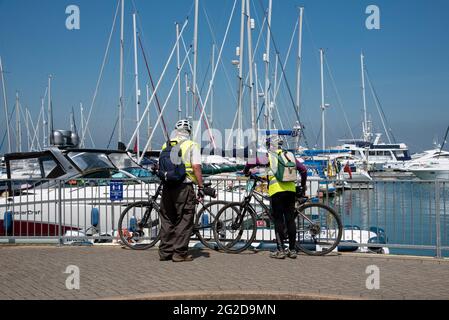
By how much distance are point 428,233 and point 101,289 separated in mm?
5806

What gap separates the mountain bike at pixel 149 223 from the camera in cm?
892

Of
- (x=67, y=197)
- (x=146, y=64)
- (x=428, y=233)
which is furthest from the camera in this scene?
(x=146, y=64)

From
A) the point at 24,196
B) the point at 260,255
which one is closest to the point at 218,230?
the point at 260,255

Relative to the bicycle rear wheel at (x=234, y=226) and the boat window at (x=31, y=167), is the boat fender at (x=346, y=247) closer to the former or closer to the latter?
the bicycle rear wheel at (x=234, y=226)

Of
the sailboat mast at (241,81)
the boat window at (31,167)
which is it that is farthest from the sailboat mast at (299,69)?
the boat window at (31,167)

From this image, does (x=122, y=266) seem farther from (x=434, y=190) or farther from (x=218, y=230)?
(x=434, y=190)

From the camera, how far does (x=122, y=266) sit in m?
7.73

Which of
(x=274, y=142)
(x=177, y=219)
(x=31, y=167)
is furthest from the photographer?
(x=31, y=167)

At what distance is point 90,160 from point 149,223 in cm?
877

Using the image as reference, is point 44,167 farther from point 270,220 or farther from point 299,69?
point 299,69

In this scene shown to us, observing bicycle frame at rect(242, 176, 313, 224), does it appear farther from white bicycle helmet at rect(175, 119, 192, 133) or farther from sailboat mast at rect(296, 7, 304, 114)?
sailboat mast at rect(296, 7, 304, 114)

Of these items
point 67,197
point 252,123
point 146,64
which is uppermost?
point 146,64

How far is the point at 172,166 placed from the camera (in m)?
8.14

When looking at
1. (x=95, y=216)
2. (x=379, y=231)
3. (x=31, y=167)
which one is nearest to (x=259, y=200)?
(x=379, y=231)
